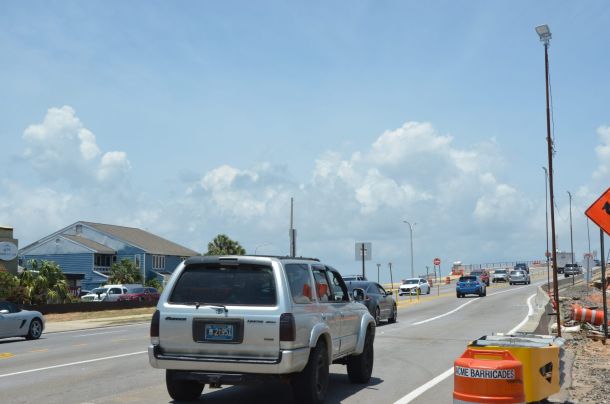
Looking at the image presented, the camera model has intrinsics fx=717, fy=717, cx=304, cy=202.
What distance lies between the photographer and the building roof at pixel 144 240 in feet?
226

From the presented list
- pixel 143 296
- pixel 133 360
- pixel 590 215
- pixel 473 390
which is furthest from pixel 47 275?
pixel 473 390

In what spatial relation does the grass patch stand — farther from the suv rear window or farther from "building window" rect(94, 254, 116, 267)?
the suv rear window

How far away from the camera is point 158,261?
6950 centimetres

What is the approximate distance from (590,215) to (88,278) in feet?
186

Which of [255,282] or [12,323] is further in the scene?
[12,323]

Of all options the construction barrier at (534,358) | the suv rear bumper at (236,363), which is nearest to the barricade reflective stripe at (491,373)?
the construction barrier at (534,358)

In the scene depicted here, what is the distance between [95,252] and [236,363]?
59.5m

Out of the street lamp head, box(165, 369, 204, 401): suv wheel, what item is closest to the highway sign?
the street lamp head

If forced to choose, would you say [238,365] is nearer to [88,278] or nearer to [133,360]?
[133,360]

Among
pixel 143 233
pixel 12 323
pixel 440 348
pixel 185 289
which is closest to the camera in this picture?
pixel 185 289

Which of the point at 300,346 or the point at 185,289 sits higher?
the point at 185,289

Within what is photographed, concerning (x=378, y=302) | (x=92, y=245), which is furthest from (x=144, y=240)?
(x=378, y=302)

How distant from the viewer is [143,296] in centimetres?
4847

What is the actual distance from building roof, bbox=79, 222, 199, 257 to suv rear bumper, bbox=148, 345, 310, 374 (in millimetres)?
60318
